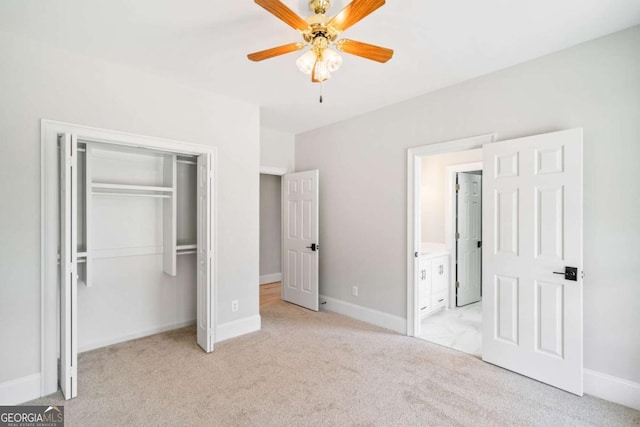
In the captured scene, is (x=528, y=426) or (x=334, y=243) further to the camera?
(x=334, y=243)

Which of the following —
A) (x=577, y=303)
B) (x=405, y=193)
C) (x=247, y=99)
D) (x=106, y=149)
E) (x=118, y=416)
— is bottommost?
(x=118, y=416)

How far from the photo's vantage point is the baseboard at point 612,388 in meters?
2.18

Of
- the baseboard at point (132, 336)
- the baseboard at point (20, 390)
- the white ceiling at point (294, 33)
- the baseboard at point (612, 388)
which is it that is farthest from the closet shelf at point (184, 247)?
the baseboard at point (612, 388)

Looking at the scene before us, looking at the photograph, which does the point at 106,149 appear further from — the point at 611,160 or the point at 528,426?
the point at 611,160

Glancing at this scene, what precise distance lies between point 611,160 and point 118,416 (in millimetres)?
3967

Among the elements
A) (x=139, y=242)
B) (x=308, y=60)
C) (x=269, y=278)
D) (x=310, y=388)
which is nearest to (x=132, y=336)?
(x=139, y=242)

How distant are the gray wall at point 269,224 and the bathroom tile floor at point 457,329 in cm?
324

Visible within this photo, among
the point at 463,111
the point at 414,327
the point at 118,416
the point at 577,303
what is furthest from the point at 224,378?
the point at 463,111

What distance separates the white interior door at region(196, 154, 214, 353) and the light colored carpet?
197 millimetres

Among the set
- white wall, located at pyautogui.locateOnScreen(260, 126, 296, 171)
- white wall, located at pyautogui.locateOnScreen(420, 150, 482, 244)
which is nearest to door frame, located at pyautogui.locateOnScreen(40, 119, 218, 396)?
white wall, located at pyautogui.locateOnScreen(260, 126, 296, 171)

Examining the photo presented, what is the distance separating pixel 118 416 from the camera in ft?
6.88

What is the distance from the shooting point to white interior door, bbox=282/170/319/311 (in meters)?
4.40

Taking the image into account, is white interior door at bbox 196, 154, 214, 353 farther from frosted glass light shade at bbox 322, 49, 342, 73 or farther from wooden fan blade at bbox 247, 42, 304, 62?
frosted glass light shade at bbox 322, 49, 342, 73

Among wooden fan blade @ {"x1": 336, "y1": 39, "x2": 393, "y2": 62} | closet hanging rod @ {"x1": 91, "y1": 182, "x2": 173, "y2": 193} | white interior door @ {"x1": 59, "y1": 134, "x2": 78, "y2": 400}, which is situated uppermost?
wooden fan blade @ {"x1": 336, "y1": 39, "x2": 393, "y2": 62}
